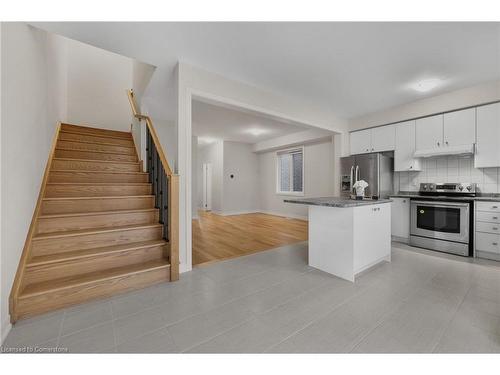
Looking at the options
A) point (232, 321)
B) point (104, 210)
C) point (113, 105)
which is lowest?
point (232, 321)

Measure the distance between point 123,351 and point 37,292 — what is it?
0.96 metres

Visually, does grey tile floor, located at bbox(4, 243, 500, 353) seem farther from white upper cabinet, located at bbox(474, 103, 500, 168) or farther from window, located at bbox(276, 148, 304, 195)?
window, located at bbox(276, 148, 304, 195)

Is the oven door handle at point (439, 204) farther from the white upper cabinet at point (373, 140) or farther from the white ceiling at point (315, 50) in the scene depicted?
the white ceiling at point (315, 50)

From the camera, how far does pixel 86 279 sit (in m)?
1.91

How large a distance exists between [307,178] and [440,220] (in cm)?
347

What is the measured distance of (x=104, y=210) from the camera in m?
2.69

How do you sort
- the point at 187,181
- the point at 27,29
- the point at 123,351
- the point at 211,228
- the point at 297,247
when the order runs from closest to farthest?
the point at 123,351
the point at 27,29
the point at 187,181
the point at 297,247
the point at 211,228

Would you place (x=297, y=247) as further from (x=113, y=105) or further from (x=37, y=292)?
(x=113, y=105)

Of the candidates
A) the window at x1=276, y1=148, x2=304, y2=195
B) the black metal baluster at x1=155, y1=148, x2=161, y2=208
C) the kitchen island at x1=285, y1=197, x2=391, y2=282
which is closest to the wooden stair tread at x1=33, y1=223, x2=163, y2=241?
the black metal baluster at x1=155, y1=148, x2=161, y2=208

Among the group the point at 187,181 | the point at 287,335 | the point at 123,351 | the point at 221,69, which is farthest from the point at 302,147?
the point at 123,351

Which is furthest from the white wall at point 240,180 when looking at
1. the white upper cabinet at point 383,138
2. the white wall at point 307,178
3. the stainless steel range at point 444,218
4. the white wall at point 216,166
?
the stainless steel range at point 444,218

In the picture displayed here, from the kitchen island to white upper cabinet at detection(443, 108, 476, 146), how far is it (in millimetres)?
1766

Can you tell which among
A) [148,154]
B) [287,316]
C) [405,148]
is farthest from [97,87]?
[405,148]

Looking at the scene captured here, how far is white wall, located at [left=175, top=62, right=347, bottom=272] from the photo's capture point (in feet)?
8.38
